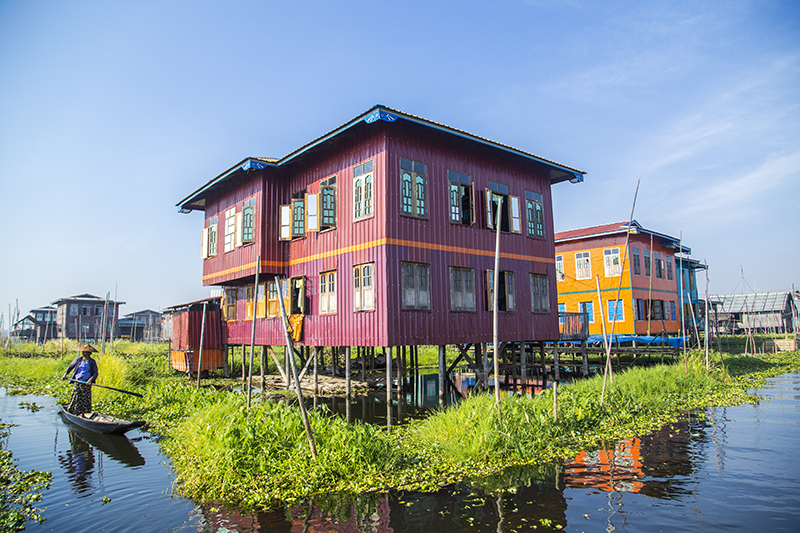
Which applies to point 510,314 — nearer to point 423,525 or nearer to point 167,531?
point 423,525

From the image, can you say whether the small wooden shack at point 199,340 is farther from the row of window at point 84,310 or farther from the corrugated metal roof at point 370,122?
the row of window at point 84,310

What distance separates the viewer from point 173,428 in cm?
1287

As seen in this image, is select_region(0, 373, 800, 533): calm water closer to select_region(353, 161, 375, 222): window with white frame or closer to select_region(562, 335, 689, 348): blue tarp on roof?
select_region(353, 161, 375, 222): window with white frame

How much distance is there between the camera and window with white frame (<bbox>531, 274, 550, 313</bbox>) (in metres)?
19.2

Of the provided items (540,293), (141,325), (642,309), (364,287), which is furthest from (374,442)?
(141,325)

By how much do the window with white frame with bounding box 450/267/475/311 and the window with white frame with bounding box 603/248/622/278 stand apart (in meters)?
15.1

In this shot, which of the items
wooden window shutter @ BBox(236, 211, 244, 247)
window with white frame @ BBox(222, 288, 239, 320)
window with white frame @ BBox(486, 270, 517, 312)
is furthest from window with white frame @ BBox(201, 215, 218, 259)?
window with white frame @ BBox(486, 270, 517, 312)

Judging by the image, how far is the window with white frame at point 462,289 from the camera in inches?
644

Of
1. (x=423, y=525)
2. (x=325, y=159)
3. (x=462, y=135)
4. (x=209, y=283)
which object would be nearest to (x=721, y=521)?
(x=423, y=525)

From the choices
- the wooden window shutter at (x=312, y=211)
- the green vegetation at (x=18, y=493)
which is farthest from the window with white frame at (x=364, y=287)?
the green vegetation at (x=18, y=493)

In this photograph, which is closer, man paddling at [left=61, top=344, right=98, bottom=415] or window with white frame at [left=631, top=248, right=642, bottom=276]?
man paddling at [left=61, top=344, right=98, bottom=415]

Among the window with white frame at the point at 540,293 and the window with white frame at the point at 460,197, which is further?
the window with white frame at the point at 540,293

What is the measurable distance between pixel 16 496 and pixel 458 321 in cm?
1171

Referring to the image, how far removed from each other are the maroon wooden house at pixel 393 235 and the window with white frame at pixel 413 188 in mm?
44
